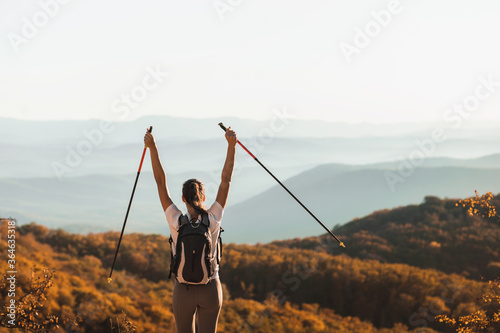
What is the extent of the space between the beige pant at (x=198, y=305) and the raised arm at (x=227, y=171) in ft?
1.87

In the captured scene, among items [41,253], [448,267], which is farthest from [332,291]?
[41,253]

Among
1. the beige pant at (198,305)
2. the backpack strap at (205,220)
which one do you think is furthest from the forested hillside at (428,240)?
the backpack strap at (205,220)

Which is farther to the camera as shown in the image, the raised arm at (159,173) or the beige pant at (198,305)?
the raised arm at (159,173)

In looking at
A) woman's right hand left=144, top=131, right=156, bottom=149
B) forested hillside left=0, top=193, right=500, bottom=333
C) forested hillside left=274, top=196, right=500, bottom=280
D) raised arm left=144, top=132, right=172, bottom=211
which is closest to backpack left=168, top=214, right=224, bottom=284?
raised arm left=144, top=132, right=172, bottom=211

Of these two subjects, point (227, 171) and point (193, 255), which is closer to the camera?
point (193, 255)

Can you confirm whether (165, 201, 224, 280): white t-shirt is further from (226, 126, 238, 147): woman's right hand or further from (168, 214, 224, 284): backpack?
(226, 126, 238, 147): woman's right hand

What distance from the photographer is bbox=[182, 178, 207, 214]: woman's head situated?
12.1 ft

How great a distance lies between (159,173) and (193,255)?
0.70 metres

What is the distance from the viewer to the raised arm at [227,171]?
3838 mm

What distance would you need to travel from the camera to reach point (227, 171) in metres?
3.92

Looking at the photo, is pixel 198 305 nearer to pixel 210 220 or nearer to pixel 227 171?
pixel 210 220

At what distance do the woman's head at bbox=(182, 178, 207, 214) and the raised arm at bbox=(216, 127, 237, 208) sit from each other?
162 millimetres

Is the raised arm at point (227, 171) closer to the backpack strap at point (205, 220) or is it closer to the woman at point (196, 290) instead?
the woman at point (196, 290)

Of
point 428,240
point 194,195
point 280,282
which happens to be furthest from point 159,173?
point 428,240
